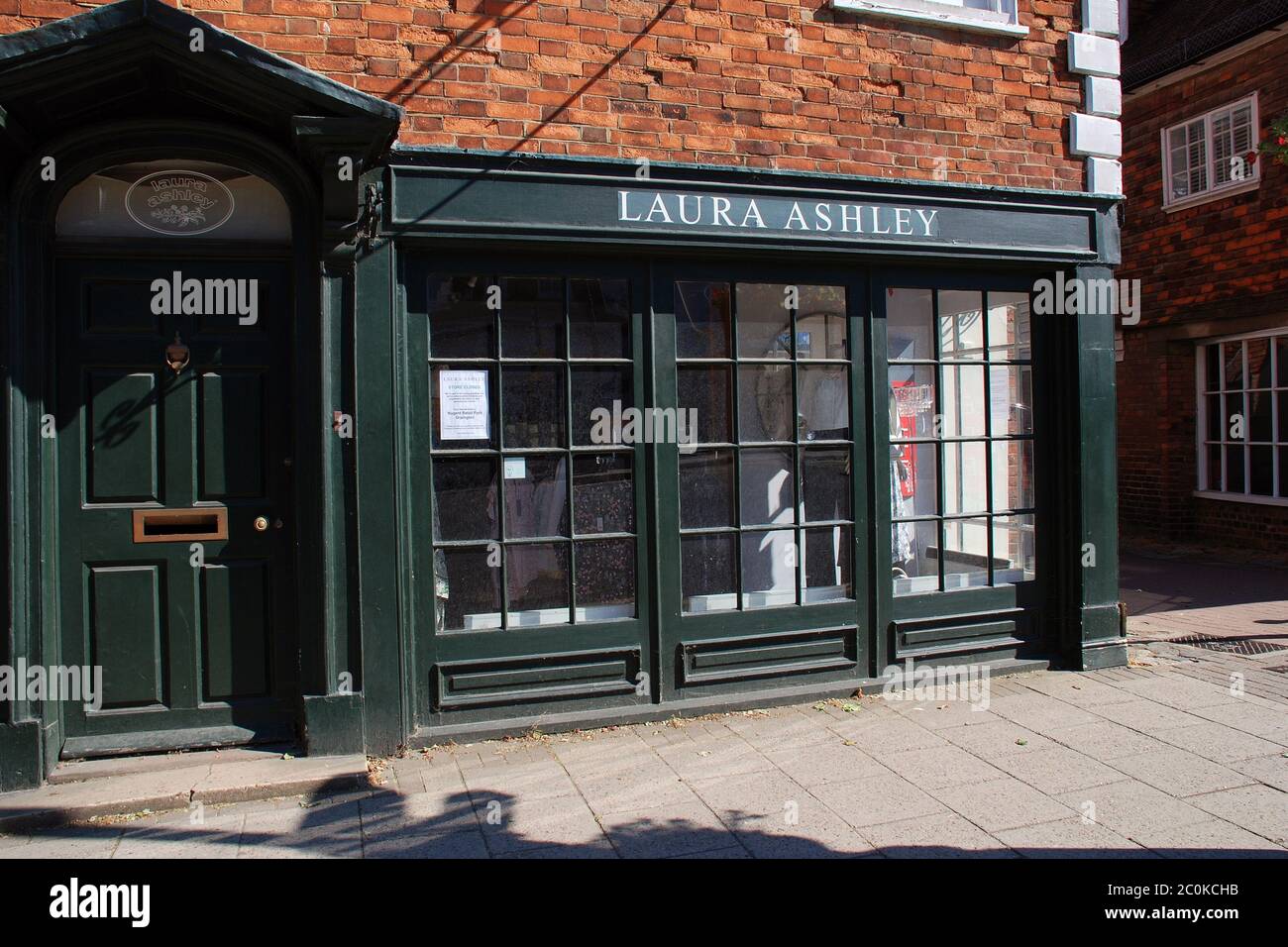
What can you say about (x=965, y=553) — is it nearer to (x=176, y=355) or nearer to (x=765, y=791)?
(x=765, y=791)

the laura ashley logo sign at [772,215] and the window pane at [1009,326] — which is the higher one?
the laura ashley logo sign at [772,215]

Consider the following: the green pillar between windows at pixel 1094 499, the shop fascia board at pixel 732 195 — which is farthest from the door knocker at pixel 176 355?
the green pillar between windows at pixel 1094 499

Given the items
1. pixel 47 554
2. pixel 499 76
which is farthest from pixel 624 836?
pixel 499 76

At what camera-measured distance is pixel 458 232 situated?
16.7 feet

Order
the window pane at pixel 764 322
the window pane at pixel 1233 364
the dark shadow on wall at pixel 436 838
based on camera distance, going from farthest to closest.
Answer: the window pane at pixel 1233 364 → the window pane at pixel 764 322 → the dark shadow on wall at pixel 436 838

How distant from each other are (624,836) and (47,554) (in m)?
3.01

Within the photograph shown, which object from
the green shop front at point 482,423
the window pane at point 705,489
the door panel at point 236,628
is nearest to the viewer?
the green shop front at point 482,423

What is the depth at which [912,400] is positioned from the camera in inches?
251

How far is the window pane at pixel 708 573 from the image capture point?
575 cm

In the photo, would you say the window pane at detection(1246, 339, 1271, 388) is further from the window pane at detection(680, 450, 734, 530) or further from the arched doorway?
the arched doorway

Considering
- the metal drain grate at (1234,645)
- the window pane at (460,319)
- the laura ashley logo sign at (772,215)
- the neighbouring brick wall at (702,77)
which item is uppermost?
the neighbouring brick wall at (702,77)

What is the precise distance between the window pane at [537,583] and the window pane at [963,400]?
2.70 meters

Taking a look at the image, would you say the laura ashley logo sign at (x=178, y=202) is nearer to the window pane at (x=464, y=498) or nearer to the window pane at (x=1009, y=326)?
the window pane at (x=464, y=498)

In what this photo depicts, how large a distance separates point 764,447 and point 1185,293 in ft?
30.8
